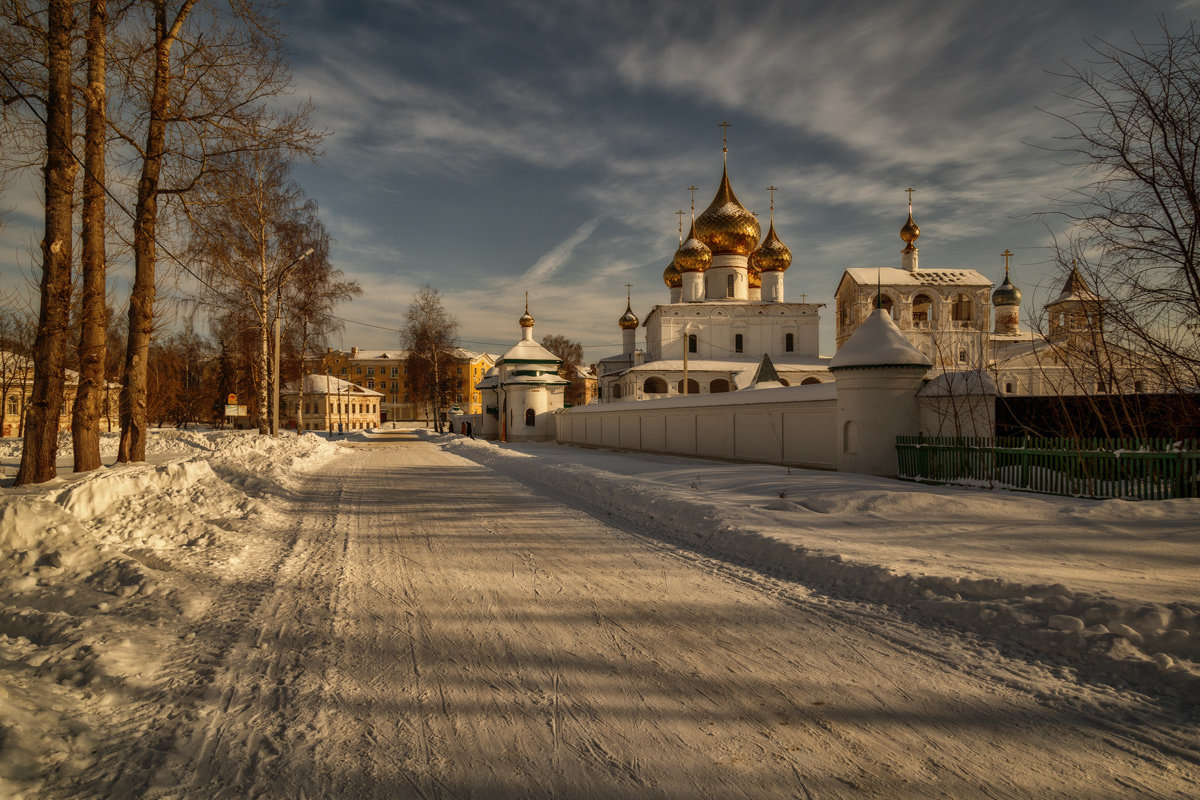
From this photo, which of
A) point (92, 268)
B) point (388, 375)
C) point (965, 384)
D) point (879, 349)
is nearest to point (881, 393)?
point (879, 349)

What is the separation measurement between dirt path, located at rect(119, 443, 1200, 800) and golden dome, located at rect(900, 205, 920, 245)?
175 ft

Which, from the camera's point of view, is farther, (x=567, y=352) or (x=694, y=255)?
(x=567, y=352)

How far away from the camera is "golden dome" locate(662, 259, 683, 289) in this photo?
176 feet

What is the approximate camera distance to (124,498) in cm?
803

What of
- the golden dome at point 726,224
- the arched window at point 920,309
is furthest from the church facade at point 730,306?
the arched window at point 920,309

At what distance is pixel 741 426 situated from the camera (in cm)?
1886

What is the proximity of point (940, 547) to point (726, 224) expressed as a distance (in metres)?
43.3

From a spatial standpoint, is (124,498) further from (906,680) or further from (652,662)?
(906,680)

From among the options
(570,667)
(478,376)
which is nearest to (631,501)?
(570,667)

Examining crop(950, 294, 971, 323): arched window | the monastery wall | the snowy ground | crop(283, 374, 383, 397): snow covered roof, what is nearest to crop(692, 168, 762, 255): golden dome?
crop(950, 294, 971, 323): arched window

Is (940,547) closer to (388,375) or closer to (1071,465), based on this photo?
(1071,465)

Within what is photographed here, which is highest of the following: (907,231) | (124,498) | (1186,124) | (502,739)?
(907,231)

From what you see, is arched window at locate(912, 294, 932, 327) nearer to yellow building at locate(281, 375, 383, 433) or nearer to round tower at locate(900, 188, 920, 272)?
round tower at locate(900, 188, 920, 272)

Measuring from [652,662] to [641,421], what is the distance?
21418 mm
